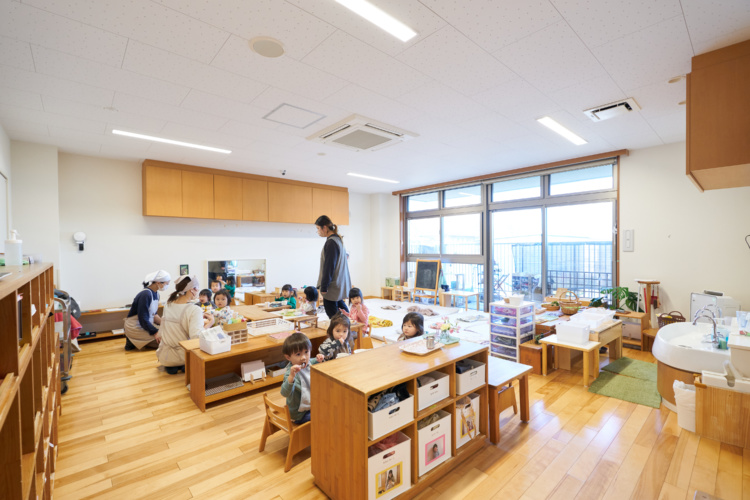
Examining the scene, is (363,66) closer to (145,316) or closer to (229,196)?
(145,316)

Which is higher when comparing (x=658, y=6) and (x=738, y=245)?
(x=658, y=6)

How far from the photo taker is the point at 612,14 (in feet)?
6.57

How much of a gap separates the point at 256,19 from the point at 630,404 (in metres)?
4.14

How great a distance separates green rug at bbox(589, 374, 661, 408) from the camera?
10.2 ft

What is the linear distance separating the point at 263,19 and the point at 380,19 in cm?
69

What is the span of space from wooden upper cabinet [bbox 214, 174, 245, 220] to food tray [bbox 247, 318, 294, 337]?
10.2 ft

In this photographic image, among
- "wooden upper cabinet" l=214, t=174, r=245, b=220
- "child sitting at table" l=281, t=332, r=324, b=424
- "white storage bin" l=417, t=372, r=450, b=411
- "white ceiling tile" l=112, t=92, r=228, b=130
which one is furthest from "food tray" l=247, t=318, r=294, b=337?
"wooden upper cabinet" l=214, t=174, r=245, b=220

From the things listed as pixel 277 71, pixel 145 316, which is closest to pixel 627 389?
pixel 277 71

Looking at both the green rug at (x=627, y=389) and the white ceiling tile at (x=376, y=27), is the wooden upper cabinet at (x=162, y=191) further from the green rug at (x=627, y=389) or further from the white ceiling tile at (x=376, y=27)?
the green rug at (x=627, y=389)

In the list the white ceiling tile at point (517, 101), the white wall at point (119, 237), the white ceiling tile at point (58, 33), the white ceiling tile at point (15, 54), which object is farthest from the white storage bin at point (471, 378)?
the white wall at point (119, 237)

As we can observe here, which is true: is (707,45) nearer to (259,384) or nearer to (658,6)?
(658,6)

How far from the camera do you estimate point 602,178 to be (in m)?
5.43

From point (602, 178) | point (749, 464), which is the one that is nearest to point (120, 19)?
point (749, 464)

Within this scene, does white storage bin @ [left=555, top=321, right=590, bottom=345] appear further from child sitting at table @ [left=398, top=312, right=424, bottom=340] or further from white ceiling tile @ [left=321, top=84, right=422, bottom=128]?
white ceiling tile @ [left=321, top=84, right=422, bottom=128]
